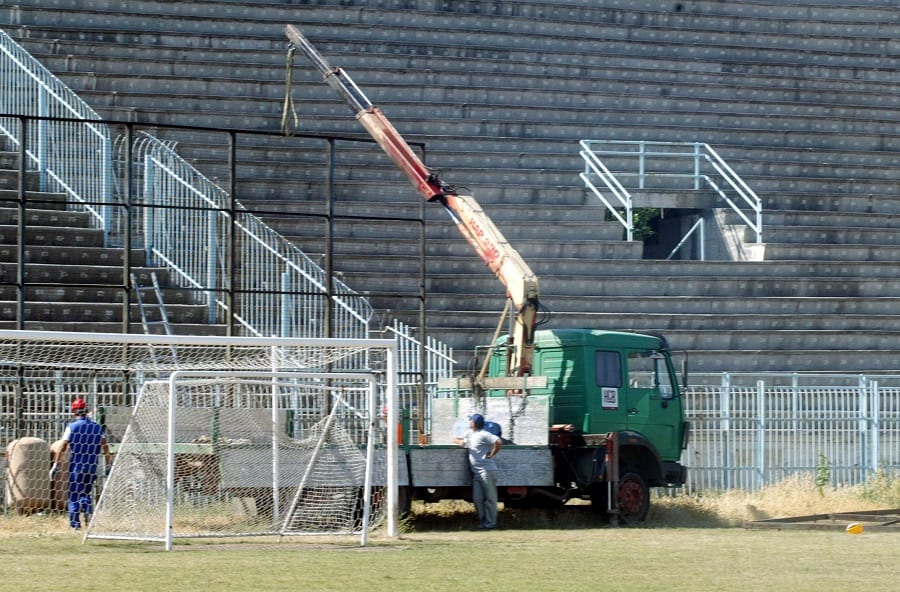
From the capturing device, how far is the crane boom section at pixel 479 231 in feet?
64.1

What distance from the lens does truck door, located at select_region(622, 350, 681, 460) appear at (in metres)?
19.5

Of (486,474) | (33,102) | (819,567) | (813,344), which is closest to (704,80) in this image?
(813,344)

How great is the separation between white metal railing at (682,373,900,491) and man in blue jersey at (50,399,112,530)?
9.54 metres

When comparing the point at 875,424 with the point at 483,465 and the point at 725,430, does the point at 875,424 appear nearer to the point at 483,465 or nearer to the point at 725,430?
the point at 725,430

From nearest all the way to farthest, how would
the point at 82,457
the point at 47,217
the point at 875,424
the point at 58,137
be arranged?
the point at 82,457
the point at 47,217
the point at 58,137
the point at 875,424

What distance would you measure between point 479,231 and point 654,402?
11.3 feet

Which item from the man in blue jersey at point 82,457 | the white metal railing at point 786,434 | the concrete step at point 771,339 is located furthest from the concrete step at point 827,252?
the man in blue jersey at point 82,457

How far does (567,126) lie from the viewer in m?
33.1

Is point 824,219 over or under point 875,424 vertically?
over

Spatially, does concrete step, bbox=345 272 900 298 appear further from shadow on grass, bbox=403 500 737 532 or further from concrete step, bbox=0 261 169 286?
shadow on grass, bbox=403 500 737 532

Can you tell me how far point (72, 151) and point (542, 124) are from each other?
12.8 meters

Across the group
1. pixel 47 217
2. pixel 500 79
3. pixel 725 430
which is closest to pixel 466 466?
pixel 725 430

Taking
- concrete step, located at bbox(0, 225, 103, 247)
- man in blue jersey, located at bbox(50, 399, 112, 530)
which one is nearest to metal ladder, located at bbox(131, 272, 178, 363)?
concrete step, located at bbox(0, 225, 103, 247)

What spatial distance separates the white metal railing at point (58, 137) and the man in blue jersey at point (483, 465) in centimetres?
677
